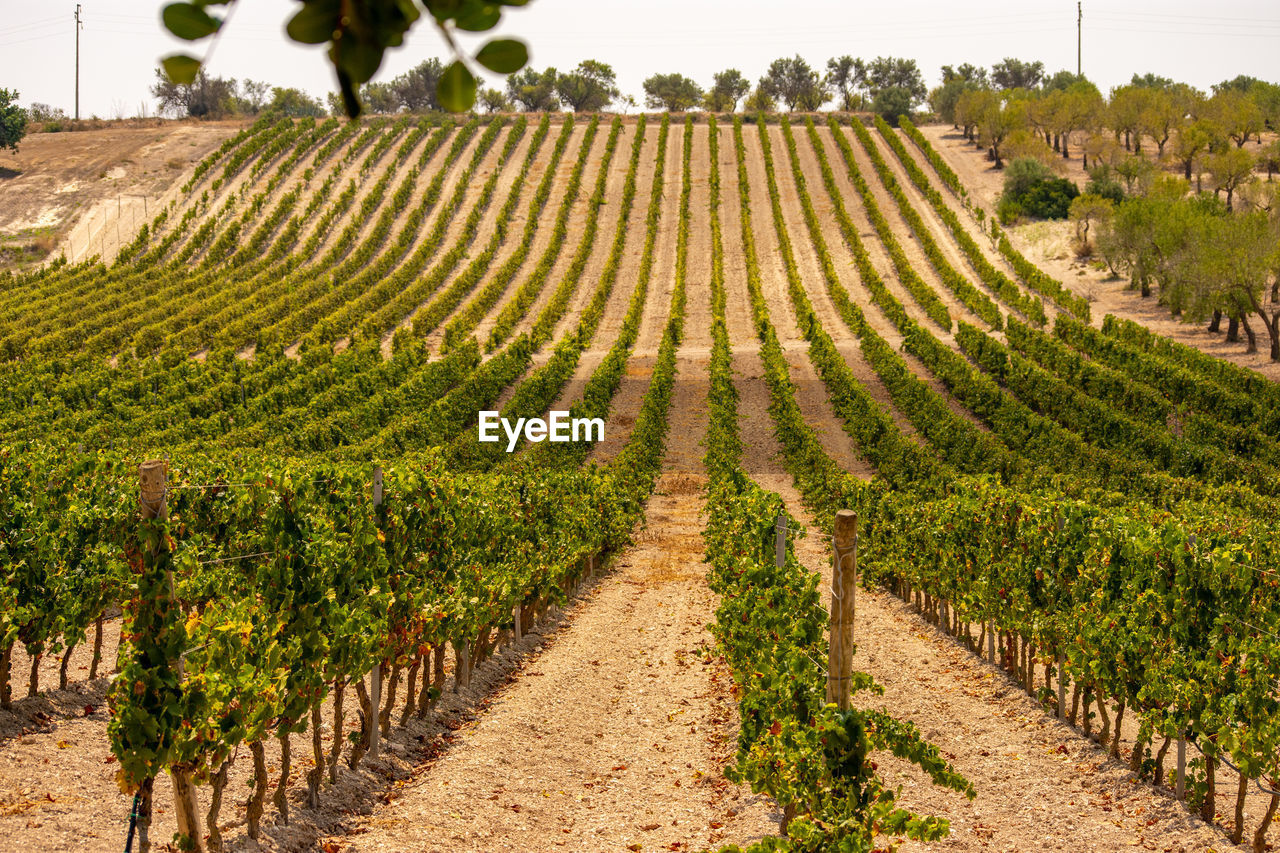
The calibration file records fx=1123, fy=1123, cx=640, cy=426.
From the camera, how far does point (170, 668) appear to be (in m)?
7.21

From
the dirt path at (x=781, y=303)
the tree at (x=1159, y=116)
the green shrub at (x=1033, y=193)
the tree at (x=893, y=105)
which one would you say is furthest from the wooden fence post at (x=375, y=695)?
the tree at (x=893, y=105)

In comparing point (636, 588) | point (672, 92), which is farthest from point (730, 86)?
point (636, 588)

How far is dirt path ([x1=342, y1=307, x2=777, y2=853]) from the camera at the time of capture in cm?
935

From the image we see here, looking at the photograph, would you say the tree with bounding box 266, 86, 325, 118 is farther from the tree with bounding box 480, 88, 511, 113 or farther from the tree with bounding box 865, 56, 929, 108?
the tree with bounding box 865, 56, 929, 108

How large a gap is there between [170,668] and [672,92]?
118 m

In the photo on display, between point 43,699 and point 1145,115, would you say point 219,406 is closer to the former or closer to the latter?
Result: point 43,699

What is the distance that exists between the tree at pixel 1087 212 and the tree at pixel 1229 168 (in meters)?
8.66

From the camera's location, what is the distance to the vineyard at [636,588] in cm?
838

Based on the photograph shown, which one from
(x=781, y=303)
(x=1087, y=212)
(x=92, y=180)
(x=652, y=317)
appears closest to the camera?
(x=652, y=317)

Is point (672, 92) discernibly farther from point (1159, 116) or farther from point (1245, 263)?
point (1245, 263)

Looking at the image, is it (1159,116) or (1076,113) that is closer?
(1159,116)

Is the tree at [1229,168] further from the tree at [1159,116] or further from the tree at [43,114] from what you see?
the tree at [43,114]

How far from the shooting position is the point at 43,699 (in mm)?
11914

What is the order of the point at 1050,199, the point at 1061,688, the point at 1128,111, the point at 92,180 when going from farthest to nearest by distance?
the point at 1128,111
the point at 92,180
the point at 1050,199
the point at 1061,688
